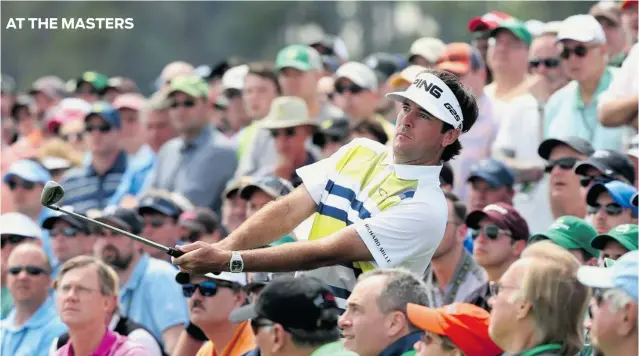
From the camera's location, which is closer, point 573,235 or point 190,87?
point 573,235

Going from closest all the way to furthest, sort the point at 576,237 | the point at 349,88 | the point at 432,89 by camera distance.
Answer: the point at 432,89 → the point at 576,237 → the point at 349,88

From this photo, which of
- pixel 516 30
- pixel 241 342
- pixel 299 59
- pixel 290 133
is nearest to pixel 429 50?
pixel 299 59

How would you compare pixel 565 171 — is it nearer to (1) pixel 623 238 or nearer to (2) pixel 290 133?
(1) pixel 623 238

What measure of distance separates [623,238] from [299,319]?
1.74m

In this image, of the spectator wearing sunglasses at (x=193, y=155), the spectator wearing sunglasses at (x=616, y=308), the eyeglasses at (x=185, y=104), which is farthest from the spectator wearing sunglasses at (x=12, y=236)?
the spectator wearing sunglasses at (x=616, y=308)

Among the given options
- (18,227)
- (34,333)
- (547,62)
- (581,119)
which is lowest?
(34,333)

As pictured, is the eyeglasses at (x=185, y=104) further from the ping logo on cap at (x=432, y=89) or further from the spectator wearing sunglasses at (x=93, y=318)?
the ping logo on cap at (x=432, y=89)

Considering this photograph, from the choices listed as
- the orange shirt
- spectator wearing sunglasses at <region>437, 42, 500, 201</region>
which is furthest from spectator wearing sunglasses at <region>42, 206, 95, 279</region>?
the orange shirt

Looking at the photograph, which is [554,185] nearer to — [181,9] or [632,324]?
[632,324]

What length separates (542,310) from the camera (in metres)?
6.93

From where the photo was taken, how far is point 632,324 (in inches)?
258

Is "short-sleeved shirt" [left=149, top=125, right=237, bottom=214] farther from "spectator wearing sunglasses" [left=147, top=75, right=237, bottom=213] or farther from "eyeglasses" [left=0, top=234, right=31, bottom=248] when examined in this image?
"eyeglasses" [left=0, top=234, right=31, bottom=248]

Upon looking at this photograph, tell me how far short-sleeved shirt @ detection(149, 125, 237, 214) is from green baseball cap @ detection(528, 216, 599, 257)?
5.05 m

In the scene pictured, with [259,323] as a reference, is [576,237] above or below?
above
